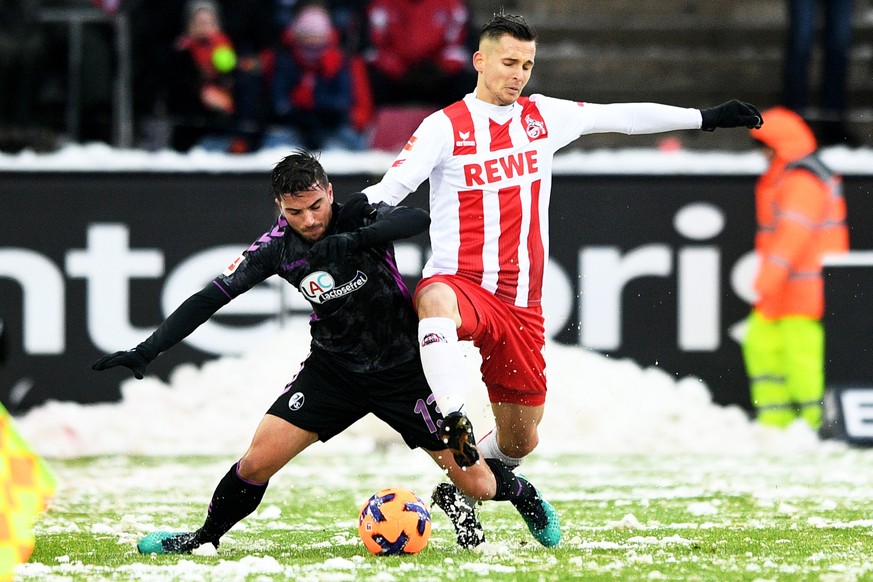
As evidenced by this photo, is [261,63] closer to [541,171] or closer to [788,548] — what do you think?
[541,171]

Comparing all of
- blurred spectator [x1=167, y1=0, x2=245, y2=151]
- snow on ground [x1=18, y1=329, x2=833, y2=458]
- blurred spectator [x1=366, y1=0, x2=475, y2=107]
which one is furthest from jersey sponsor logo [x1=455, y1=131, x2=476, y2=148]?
blurred spectator [x1=366, y1=0, x2=475, y2=107]

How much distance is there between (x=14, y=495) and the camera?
4.85 m

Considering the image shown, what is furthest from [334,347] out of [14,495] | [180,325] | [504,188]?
[14,495]

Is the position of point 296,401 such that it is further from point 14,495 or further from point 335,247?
point 14,495

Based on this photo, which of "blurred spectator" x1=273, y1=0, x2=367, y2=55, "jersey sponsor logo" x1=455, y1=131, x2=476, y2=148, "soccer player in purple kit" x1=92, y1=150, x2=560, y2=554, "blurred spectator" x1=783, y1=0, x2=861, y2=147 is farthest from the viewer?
"blurred spectator" x1=783, y1=0, x2=861, y2=147

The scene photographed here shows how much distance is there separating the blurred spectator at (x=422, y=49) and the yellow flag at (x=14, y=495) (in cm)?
690

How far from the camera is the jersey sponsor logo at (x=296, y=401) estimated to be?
5461mm

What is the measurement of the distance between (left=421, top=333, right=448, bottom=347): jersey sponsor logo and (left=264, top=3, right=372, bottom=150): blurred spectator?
5786mm

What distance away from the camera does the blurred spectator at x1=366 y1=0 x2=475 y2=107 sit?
1144 centimetres

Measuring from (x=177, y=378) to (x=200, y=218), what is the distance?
3.53ft

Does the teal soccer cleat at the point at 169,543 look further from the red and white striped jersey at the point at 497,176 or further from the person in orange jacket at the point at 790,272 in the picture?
the person in orange jacket at the point at 790,272

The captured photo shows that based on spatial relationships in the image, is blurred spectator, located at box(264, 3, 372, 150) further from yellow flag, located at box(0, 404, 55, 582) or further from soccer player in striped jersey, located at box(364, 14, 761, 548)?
yellow flag, located at box(0, 404, 55, 582)

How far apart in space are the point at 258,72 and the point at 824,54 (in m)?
4.59

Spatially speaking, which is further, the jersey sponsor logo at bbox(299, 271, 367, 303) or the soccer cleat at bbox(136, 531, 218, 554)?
the soccer cleat at bbox(136, 531, 218, 554)
